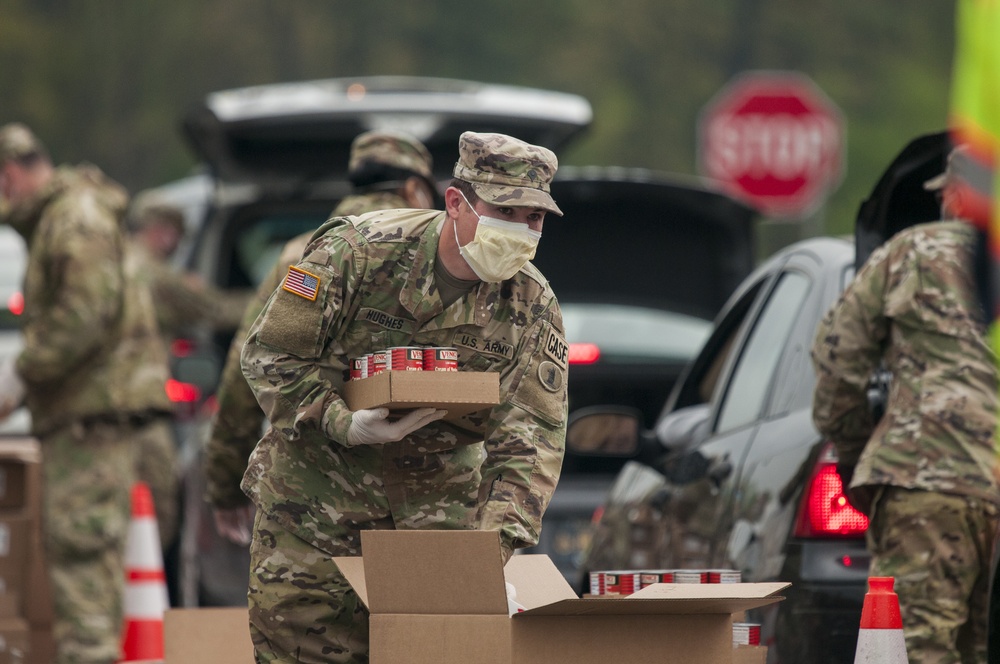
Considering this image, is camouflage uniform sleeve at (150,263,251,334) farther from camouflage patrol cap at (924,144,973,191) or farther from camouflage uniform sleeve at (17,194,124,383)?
camouflage patrol cap at (924,144,973,191)

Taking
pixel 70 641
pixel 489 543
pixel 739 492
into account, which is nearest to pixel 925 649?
pixel 739 492

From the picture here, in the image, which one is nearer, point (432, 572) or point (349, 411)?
point (432, 572)

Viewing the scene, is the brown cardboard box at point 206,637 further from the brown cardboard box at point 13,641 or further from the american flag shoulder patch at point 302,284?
the brown cardboard box at point 13,641

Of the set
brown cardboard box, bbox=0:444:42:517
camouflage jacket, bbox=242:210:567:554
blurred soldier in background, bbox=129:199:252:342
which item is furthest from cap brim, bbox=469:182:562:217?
blurred soldier in background, bbox=129:199:252:342

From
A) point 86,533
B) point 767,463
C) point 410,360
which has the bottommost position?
point 86,533

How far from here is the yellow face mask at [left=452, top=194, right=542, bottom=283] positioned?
4.69m

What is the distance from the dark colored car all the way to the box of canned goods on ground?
3473 millimetres

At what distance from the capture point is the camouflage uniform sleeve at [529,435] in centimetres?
477

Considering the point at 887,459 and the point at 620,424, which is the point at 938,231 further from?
the point at 620,424

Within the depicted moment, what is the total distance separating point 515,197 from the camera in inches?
183

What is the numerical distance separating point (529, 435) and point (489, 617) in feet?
1.87

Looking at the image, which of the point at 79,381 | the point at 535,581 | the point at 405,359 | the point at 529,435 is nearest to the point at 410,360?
the point at 405,359

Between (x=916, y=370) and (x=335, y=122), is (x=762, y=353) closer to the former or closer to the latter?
(x=916, y=370)

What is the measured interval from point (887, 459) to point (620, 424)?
5.11ft
